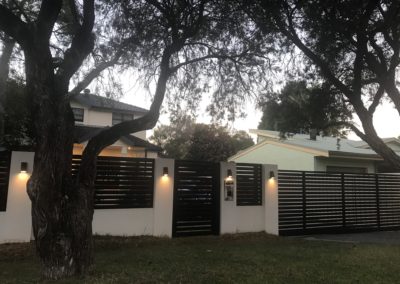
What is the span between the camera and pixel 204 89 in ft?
35.3

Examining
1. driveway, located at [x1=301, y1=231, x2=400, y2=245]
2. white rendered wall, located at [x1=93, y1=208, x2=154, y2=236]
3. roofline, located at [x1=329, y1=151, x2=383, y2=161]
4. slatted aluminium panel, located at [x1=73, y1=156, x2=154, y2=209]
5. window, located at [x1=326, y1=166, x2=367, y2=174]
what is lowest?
driveway, located at [x1=301, y1=231, x2=400, y2=245]

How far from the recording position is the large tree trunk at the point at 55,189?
577 cm

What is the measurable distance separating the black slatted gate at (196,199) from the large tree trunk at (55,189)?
4.57 m

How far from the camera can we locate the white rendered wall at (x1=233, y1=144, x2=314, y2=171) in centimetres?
1809

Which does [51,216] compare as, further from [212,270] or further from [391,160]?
[391,160]

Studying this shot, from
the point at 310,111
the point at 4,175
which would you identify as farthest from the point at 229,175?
the point at 4,175

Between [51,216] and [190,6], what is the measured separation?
209 inches

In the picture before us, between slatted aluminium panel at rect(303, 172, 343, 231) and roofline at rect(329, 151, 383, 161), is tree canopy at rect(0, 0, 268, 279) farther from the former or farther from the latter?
roofline at rect(329, 151, 383, 161)

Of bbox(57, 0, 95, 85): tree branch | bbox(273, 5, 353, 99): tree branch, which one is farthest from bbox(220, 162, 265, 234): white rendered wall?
bbox(57, 0, 95, 85): tree branch

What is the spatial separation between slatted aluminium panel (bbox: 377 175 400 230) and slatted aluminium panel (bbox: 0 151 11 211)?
39.9ft

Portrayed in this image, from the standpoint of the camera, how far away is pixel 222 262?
295 inches

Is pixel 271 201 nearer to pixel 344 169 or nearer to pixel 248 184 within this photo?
pixel 248 184

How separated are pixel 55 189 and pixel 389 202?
1282 cm

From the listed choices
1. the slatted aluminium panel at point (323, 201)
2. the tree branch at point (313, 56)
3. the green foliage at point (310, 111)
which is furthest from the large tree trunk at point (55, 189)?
the slatted aluminium panel at point (323, 201)
